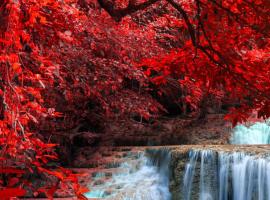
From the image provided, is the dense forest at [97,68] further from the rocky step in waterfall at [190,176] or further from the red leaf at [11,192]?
the rocky step in waterfall at [190,176]

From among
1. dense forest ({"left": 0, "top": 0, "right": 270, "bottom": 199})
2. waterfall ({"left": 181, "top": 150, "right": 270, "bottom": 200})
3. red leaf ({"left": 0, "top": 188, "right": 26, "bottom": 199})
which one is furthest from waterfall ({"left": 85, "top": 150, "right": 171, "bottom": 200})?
red leaf ({"left": 0, "top": 188, "right": 26, "bottom": 199})

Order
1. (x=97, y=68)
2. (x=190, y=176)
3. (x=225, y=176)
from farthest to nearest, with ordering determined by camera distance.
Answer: (x=190, y=176) < (x=225, y=176) < (x=97, y=68)

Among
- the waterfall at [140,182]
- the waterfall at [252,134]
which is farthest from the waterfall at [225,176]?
the waterfall at [252,134]

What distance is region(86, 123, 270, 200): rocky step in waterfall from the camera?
7793 millimetres

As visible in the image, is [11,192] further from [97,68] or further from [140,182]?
[140,182]

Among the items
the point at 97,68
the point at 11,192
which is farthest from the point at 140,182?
the point at 11,192

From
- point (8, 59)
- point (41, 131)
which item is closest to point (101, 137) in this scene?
point (41, 131)

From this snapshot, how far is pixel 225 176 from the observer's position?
322 inches

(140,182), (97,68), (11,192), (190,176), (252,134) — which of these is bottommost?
(140,182)

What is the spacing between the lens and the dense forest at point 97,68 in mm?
2502

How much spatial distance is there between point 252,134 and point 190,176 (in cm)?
422

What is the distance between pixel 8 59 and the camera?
2.45 meters

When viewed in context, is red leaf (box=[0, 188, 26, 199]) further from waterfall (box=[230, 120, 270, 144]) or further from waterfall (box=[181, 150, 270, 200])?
waterfall (box=[230, 120, 270, 144])

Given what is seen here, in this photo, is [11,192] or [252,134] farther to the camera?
[252,134]
